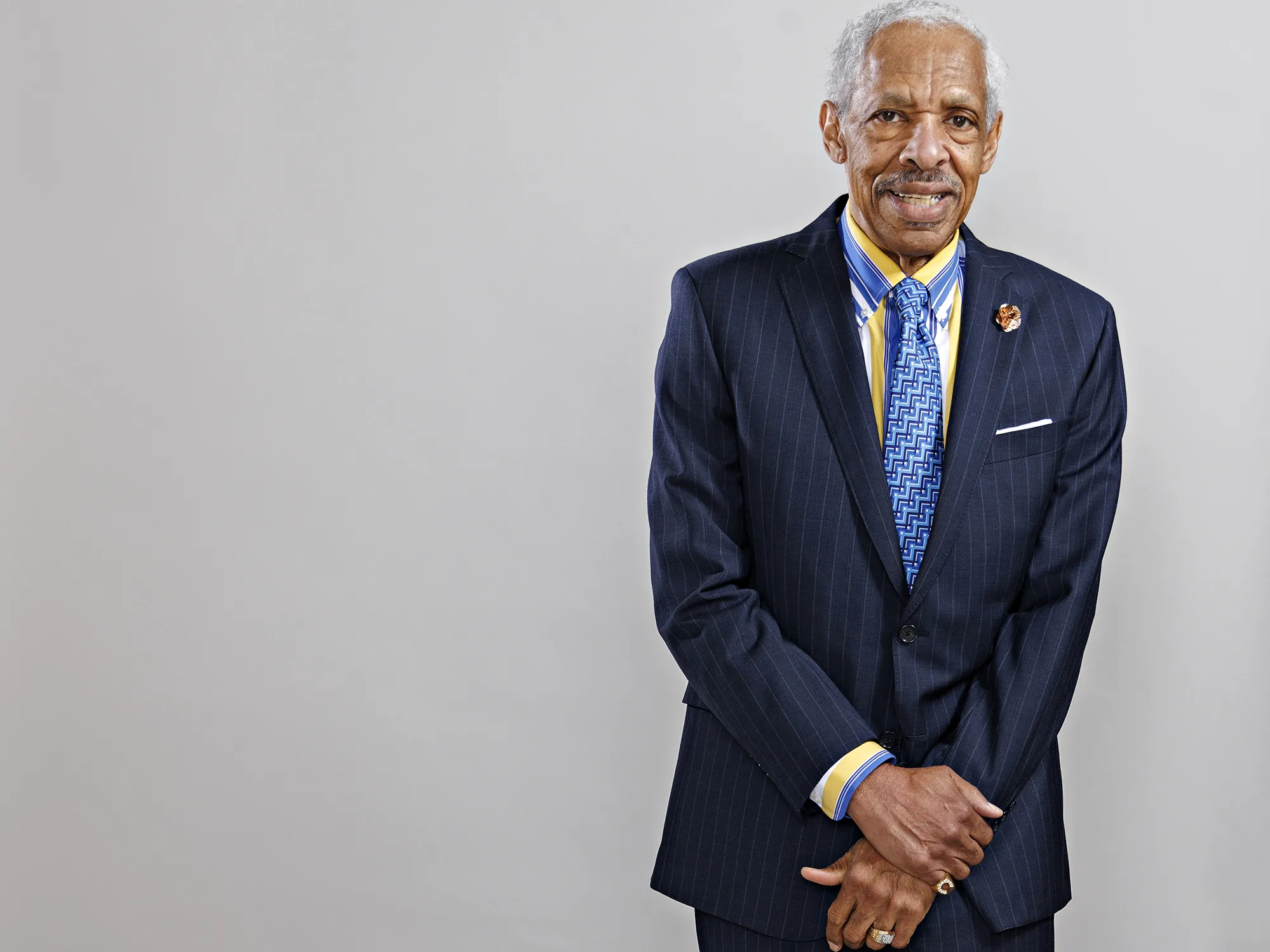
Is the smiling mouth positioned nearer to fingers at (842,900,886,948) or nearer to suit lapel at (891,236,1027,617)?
suit lapel at (891,236,1027,617)

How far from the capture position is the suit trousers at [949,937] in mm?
1712

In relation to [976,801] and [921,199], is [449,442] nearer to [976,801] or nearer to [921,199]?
[921,199]

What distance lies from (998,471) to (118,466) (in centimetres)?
185

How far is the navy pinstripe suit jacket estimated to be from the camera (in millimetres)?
1696

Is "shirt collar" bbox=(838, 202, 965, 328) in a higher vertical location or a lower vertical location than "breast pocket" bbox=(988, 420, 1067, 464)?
higher

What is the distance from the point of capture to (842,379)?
1.73 meters

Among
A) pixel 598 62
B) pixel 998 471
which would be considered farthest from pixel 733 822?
pixel 598 62

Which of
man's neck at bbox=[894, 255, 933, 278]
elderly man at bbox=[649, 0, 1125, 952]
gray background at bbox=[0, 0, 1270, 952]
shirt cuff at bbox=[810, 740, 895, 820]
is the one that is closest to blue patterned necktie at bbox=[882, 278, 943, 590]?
elderly man at bbox=[649, 0, 1125, 952]

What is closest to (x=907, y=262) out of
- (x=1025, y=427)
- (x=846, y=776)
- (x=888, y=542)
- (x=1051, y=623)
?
(x=1025, y=427)

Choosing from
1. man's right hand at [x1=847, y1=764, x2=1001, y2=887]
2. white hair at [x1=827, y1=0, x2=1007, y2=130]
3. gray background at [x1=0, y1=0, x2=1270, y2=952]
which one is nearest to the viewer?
man's right hand at [x1=847, y1=764, x2=1001, y2=887]

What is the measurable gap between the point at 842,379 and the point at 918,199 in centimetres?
26

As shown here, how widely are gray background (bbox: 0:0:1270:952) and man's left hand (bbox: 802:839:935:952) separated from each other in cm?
76

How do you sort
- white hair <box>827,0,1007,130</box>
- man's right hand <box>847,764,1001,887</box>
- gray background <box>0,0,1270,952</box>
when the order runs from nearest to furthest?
man's right hand <box>847,764,1001,887</box>, white hair <box>827,0,1007,130</box>, gray background <box>0,0,1270,952</box>

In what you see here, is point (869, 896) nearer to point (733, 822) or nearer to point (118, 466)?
point (733, 822)
